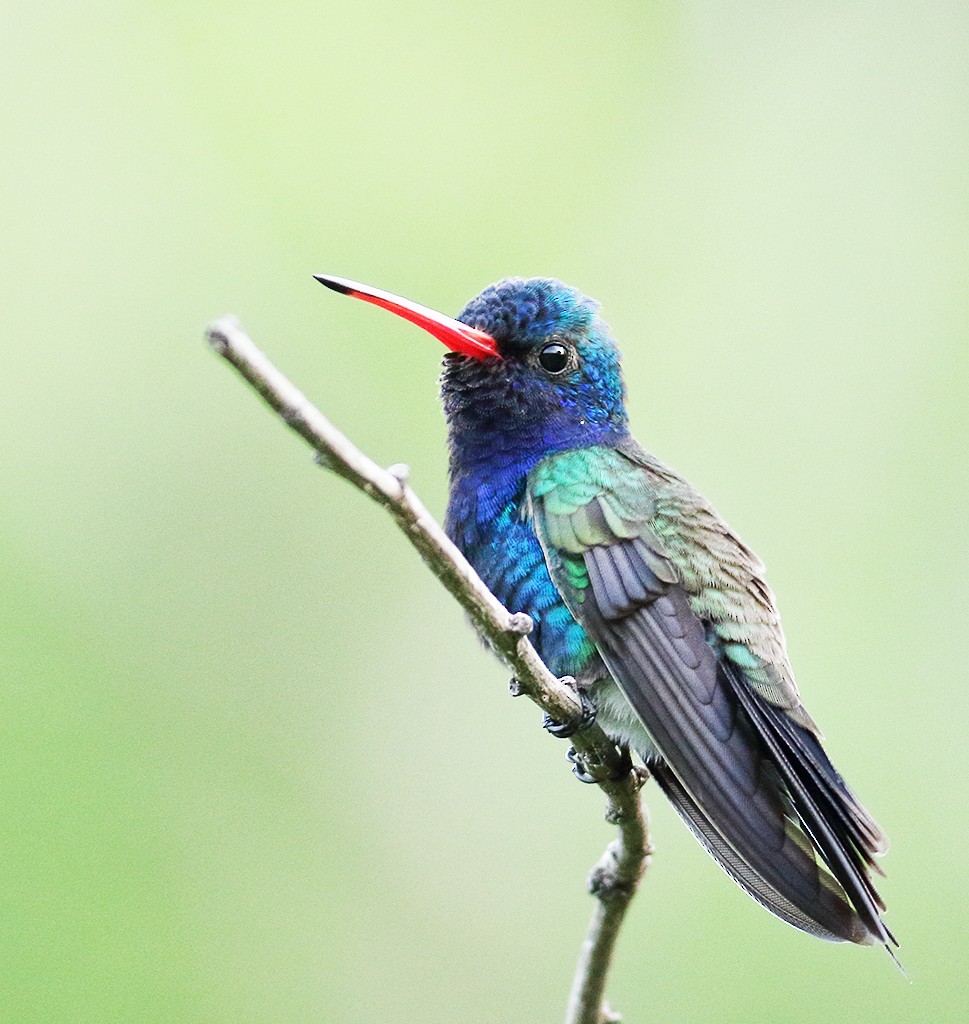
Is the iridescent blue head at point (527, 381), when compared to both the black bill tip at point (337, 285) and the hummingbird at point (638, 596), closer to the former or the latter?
the hummingbird at point (638, 596)

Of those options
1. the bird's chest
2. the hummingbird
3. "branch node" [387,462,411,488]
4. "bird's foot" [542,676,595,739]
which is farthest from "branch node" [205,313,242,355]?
the bird's chest

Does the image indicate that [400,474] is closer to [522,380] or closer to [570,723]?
[570,723]

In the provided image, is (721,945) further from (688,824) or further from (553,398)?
(553,398)

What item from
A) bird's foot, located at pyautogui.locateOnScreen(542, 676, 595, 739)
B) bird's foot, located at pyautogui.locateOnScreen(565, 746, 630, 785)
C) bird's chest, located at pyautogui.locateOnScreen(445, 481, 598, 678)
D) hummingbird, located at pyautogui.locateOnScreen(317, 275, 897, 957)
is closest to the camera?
bird's foot, located at pyautogui.locateOnScreen(542, 676, 595, 739)

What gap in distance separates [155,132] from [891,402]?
428 cm

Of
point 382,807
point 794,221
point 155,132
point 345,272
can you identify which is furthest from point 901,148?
point 382,807

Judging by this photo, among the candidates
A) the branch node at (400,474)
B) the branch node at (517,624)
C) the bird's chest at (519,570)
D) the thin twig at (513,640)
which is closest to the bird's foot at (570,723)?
the thin twig at (513,640)

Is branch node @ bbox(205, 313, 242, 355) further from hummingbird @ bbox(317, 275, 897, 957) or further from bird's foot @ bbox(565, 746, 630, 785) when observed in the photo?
bird's foot @ bbox(565, 746, 630, 785)

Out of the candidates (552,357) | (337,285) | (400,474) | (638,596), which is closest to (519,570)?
(638,596)

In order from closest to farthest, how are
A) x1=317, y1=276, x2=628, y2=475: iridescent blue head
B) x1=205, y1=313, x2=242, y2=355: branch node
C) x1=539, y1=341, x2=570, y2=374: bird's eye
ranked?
x1=205, y1=313, x2=242, y2=355: branch node
x1=317, y1=276, x2=628, y2=475: iridescent blue head
x1=539, y1=341, x2=570, y2=374: bird's eye

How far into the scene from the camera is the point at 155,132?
7.20m

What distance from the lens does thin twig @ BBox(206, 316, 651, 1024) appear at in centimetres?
181

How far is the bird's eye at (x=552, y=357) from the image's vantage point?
4004mm

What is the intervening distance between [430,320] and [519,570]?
0.73 m
